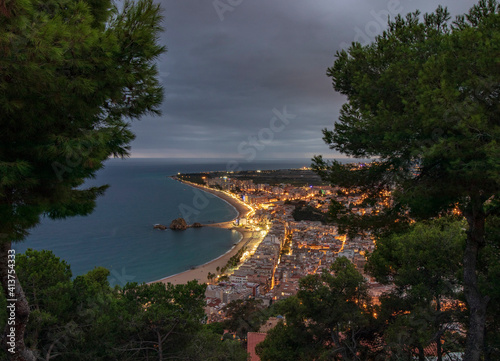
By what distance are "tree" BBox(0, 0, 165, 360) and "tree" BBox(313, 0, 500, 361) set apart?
2294mm

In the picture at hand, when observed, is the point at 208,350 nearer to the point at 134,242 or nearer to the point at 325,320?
the point at 325,320

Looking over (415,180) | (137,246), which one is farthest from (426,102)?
(137,246)

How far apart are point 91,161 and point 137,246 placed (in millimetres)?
23820

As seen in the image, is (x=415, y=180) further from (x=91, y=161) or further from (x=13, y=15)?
(x=13, y=15)

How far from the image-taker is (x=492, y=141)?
1.92 metres

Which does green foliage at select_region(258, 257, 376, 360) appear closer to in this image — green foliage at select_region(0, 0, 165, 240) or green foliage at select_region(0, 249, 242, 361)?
green foliage at select_region(0, 249, 242, 361)

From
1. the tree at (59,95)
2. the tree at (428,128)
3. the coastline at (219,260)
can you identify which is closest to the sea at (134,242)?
the coastline at (219,260)

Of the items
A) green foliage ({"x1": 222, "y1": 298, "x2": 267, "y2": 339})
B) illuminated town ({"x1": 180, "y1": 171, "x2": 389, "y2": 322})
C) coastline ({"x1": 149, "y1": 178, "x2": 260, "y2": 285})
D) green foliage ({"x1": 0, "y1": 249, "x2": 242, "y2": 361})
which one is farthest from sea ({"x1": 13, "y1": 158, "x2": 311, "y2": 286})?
green foliage ({"x1": 0, "y1": 249, "x2": 242, "y2": 361})

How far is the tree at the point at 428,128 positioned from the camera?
2.15 meters

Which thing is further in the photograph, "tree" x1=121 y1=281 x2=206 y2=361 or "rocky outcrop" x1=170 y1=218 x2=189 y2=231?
"rocky outcrop" x1=170 y1=218 x2=189 y2=231

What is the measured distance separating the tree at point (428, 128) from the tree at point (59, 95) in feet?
7.52

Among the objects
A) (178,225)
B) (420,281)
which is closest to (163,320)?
(420,281)

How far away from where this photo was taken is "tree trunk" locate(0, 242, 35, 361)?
6.24 feet

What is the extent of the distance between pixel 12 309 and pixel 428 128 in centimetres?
364
